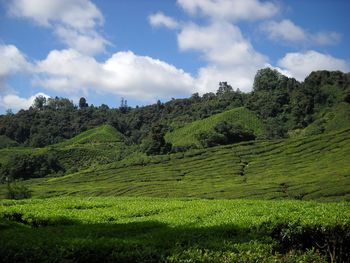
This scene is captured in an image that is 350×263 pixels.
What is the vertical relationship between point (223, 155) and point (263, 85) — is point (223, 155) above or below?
below

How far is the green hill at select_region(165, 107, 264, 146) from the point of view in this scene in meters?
151

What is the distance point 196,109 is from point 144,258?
176 meters

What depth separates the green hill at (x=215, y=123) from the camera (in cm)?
15125

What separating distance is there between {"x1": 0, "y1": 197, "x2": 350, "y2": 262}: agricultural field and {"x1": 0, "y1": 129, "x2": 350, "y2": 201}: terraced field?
39563 millimetres

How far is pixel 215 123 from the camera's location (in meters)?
152

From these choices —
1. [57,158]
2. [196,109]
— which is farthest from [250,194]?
[196,109]

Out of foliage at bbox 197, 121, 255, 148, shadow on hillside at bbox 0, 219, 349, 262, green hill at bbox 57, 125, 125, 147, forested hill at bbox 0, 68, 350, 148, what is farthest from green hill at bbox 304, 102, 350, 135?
shadow on hillside at bbox 0, 219, 349, 262

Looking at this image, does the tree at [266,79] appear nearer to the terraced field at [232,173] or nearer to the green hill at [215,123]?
the green hill at [215,123]

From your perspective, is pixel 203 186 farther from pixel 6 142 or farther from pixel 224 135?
pixel 6 142

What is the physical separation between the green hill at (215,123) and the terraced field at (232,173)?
31266 millimetres

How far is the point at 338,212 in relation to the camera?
17.6m

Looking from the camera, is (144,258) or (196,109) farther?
(196,109)

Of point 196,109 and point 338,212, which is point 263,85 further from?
point 338,212

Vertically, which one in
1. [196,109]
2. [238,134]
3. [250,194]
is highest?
[196,109]
